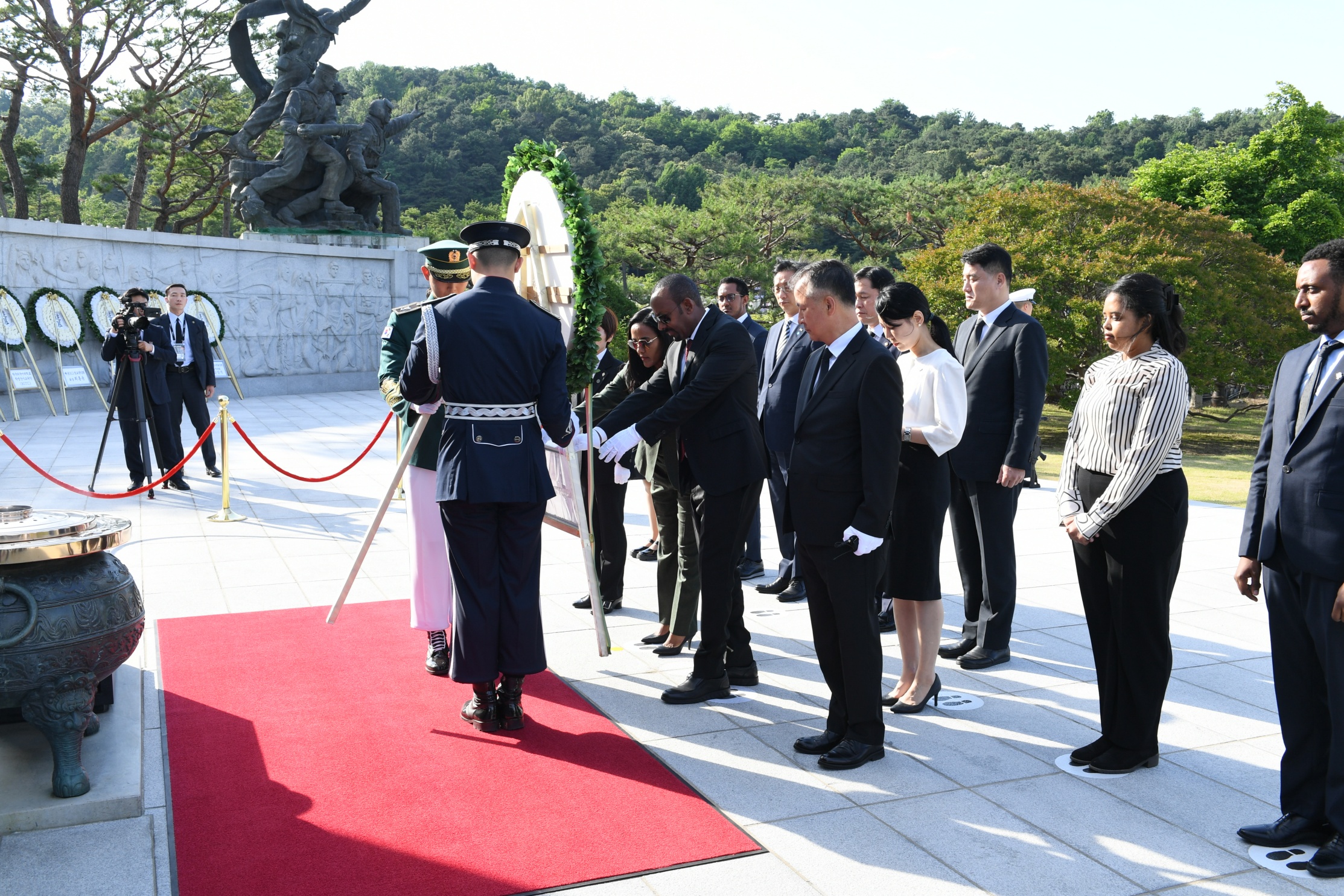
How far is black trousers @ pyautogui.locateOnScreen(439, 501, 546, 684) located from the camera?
386cm

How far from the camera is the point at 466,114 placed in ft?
159

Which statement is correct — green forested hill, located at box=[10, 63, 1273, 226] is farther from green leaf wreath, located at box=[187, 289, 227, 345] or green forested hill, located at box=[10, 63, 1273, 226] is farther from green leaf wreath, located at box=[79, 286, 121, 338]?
green leaf wreath, located at box=[79, 286, 121, 338]

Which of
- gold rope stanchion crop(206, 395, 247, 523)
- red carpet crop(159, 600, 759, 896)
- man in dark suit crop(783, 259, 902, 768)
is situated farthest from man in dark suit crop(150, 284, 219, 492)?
man in dark suit crop(783, 259, 902, 768)

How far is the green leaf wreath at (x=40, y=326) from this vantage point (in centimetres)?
1502

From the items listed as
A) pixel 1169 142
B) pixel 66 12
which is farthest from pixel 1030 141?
pixel 66 12

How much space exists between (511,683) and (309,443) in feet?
31.1

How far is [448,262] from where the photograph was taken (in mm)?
4391

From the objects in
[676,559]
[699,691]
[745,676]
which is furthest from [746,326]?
[699,691]

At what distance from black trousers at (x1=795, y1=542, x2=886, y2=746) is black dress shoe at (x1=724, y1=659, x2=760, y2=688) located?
32.0 inches

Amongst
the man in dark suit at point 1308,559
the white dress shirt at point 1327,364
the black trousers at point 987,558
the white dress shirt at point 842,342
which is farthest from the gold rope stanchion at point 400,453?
the white dress shirt at point 1327,364

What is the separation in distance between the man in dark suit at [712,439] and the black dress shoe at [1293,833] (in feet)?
6.61

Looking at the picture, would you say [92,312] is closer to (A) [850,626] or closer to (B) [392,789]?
(B) [392,789]

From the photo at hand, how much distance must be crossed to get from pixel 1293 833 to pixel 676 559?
282cm

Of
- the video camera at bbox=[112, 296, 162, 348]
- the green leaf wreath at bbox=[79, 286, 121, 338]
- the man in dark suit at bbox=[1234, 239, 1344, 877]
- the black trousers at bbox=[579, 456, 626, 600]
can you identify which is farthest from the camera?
the green leaf wreath at bbox=[79, 286, 121, 338]
